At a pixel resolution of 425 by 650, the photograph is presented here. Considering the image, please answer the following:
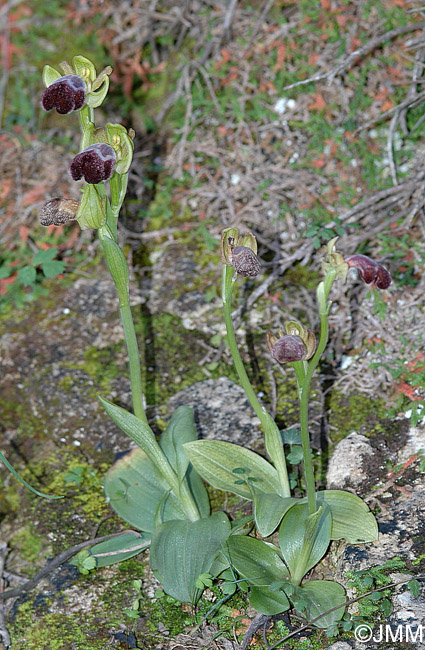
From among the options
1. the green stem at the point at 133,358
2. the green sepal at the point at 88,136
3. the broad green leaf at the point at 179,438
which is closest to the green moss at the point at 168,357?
the broad green leaf at the point at 179,438

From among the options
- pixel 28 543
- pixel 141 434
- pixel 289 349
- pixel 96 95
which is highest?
pixel 96 95

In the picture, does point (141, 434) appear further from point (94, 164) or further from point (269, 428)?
point (94, 164)

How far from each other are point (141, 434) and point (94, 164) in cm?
97

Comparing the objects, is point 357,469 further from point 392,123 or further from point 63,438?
point 392,123

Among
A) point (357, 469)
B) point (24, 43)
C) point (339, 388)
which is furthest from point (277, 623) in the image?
point (24, 43)

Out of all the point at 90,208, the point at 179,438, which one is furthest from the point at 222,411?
the point at 90,208

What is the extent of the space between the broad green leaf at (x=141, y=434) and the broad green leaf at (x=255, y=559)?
0.33 meters

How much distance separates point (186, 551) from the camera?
2338 mm

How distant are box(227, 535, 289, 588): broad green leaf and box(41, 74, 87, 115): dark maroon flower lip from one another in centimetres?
156

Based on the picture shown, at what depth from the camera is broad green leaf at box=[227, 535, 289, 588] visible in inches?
87.7

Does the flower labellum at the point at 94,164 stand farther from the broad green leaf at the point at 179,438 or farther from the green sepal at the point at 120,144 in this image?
the broad green leaf at the point at 179,438

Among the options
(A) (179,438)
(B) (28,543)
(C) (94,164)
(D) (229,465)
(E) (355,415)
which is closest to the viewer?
(C) (94,164)

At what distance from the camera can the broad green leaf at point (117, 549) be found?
8.18 ft

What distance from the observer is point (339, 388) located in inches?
119
